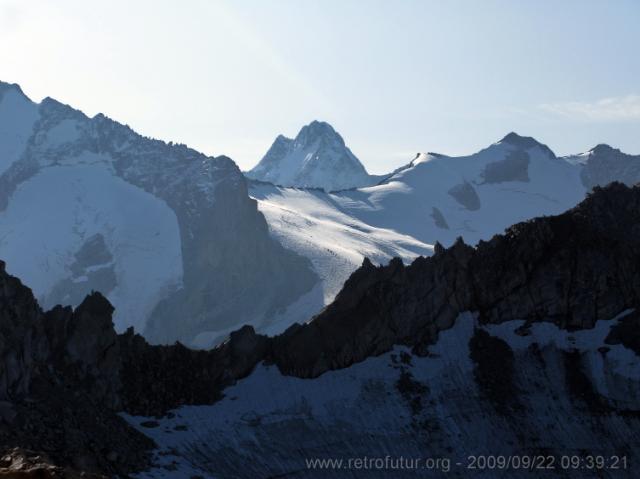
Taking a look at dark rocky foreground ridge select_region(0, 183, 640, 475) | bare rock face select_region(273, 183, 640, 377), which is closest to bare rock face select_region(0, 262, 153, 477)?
dark rocky foreground ridge select_region(0, 183, 640, 475)

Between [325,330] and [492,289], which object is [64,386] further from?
[492,289]

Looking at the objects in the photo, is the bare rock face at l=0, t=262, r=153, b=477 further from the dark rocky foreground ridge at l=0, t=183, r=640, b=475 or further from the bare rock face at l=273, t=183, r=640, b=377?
the bare rock face at l=273, t=183, r=640, b=377

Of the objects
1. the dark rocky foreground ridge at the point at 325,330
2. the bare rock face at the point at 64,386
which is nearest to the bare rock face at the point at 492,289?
the dark rocky foreground ridge at the point at 325,330

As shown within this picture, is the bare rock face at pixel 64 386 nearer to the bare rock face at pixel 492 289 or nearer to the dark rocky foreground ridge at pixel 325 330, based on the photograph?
the dark rocky foreground ridge at pixel 325 330

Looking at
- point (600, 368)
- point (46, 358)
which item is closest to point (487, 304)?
point (600, 368)

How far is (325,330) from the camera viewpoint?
543ft

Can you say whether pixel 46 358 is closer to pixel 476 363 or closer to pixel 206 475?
pixel 206 475

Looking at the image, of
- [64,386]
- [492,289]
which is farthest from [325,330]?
[64,386]

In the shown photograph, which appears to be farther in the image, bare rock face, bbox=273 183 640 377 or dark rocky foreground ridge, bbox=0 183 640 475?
bare rock face, bbox=273 183 640 377

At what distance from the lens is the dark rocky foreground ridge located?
13125 cm

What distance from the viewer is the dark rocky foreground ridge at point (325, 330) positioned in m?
131

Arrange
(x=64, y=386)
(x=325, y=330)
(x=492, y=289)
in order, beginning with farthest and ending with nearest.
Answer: (x=492, y=289) < (x=325, y=330) < (x=64, y=386)

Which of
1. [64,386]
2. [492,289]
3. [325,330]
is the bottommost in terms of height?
[64,386]

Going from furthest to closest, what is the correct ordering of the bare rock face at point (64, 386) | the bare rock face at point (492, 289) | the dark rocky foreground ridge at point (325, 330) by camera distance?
the bare rock face at point (492, 289) → the dark rocky foreground ridge at point (325, 330) → the bare rock face at point (64, 386)
